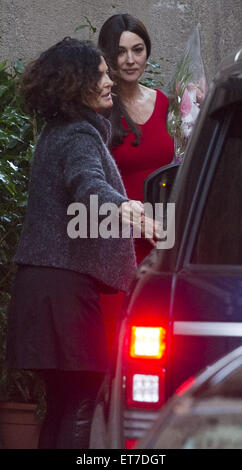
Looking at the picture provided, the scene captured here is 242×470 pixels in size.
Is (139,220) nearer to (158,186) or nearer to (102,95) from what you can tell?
(158,186)

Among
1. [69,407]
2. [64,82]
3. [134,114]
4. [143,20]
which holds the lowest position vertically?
[69,407]

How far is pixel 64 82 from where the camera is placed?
4.01m

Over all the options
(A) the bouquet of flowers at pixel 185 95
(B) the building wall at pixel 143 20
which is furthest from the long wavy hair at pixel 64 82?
(B) the building wall at pixel 143 20

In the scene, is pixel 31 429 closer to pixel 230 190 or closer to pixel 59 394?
pixel 59 394

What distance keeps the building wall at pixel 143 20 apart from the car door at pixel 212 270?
17.4 feet

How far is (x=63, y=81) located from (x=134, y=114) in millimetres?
1125

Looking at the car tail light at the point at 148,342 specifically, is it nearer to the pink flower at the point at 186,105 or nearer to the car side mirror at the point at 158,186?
the car side mirror at the point at 158,186

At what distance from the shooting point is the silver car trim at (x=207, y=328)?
94.4 inches

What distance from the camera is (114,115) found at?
503 centimetres

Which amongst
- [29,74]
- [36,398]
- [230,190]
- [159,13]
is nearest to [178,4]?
→ [159,13]

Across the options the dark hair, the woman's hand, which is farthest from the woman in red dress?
the woman's hand

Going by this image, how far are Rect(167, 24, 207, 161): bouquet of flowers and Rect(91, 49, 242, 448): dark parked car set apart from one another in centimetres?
205

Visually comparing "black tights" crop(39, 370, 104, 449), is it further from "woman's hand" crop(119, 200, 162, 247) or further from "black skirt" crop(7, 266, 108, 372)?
"woman's hand" crop(119, 200, 162, 247)

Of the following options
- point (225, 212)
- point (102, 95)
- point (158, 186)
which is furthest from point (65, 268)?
point (225, 212)
